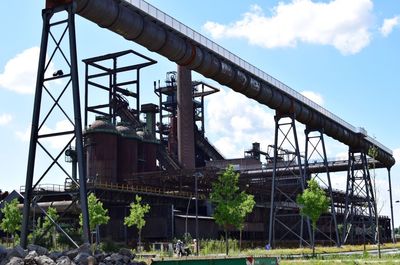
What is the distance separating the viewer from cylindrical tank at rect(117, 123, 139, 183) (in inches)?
2874

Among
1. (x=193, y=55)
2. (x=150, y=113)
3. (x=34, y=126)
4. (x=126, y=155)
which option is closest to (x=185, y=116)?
(x=126, y=155)

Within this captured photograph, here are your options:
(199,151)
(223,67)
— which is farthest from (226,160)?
(223,67)

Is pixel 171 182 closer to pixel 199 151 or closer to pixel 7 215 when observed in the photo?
pixel 199 151

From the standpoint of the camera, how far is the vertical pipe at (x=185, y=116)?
256 ft

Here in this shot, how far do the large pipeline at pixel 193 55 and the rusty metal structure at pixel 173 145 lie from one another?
0.07 metres

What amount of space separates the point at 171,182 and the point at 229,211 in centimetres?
3279

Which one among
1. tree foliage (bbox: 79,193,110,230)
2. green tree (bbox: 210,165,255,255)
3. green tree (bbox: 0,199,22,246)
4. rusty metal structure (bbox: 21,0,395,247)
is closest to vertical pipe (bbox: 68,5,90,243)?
rusty metal structure (bbox: 21,0,395,247)

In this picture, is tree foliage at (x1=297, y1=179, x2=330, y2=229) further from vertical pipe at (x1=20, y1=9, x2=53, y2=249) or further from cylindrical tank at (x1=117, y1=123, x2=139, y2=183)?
cylindrical tank at (x1=117, y1=123, x2=139, y2=183)

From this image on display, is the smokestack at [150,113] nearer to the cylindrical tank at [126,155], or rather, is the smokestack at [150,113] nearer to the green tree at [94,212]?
the cylindrical tank at [126,155]

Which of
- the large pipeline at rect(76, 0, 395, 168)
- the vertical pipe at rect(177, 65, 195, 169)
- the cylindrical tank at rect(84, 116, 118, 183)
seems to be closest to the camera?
the large pipeline at rect(76, 0, 395, 168)

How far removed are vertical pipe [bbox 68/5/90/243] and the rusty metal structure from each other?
44mm

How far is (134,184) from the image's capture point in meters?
71.2

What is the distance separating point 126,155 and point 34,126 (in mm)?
49188

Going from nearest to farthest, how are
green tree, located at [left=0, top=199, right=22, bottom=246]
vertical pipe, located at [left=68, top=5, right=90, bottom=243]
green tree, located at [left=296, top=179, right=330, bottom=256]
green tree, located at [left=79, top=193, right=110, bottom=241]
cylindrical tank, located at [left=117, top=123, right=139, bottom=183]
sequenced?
vertical pipe, located at [left=68, top=5, right=90, bottom=243] → green tree, located at [left=296, top=179, right=330, bottom=256] → green tree, located at [left=79, top=193, right=110, bottom=241] → green tree, located at [left=0, top=199, right=22, bottom=246] → cylindrical tank, located at [left=117, top=123, right=139, bottom=183]
